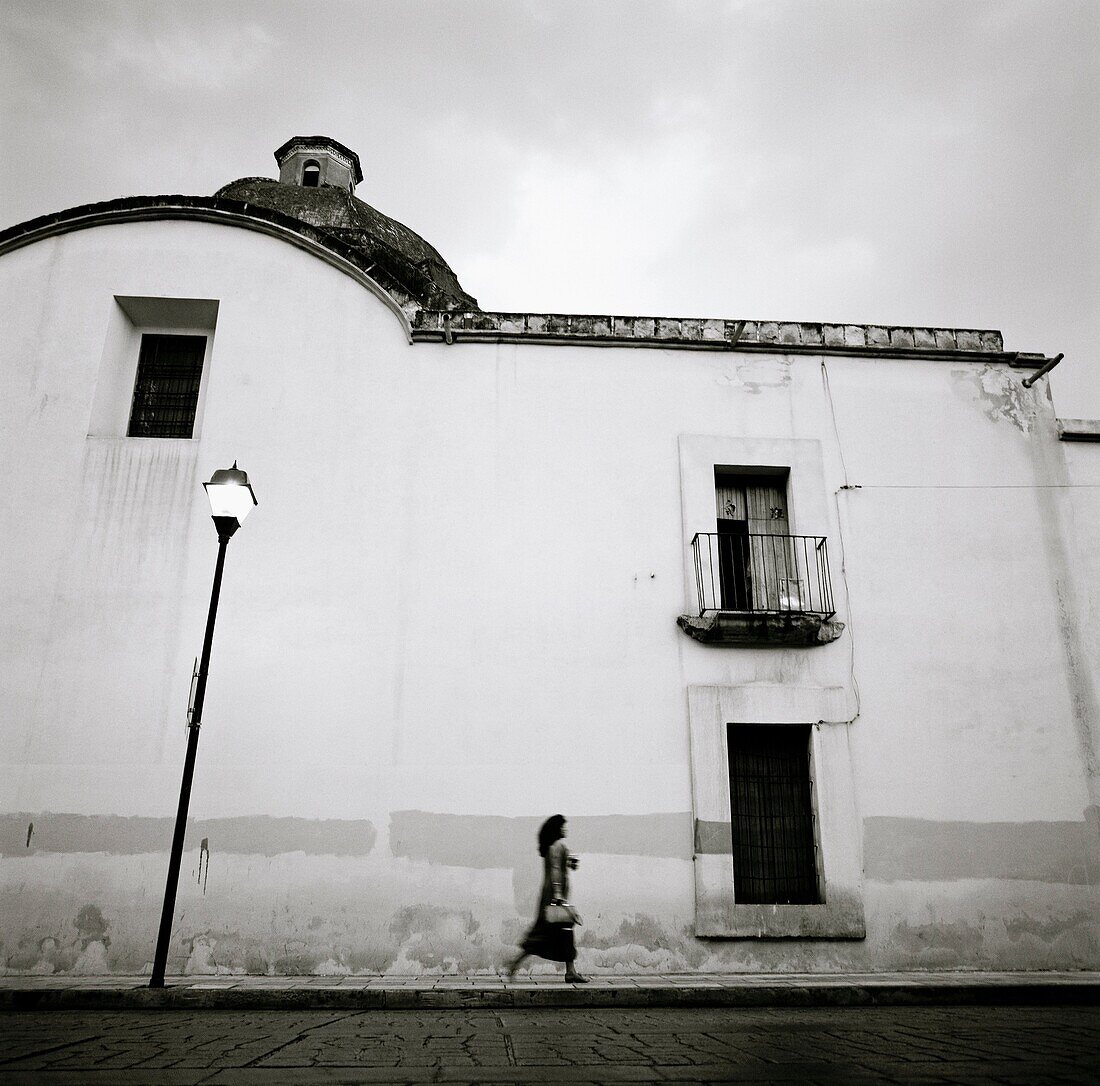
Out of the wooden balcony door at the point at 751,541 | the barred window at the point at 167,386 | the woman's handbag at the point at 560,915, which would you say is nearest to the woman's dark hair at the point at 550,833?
the woman's handbag at the point at 560,915

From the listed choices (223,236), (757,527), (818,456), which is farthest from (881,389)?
(223,236)

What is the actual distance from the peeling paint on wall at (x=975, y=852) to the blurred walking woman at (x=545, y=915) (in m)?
3.34

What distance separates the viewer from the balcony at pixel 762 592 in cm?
940

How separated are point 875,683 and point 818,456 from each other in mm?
2674

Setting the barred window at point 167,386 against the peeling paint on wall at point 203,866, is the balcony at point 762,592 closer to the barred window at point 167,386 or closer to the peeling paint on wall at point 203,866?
the peeling paint on wall at point 203,866

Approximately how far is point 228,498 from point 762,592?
5.76 metres

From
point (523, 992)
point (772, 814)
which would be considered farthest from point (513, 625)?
point (523, 992)

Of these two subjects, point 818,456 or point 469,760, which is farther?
point 818,456

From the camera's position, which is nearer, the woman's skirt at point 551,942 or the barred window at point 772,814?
the woman's skirt at point 551,942

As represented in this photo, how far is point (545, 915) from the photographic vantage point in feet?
24.9

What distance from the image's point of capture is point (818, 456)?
10297 millimetres

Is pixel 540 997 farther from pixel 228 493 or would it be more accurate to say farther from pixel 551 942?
pixel 228 493

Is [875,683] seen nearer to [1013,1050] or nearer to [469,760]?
[469,760]

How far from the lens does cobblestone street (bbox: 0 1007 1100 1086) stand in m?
3.98
